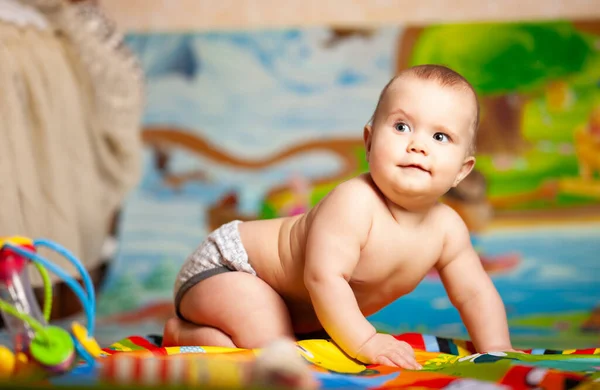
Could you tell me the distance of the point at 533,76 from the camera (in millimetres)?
2369

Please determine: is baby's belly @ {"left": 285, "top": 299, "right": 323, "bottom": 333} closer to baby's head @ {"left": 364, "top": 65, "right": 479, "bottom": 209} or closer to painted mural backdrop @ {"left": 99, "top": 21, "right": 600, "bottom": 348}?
baby's head @ {"left": 364, "top": 65, "right": 479, "bottom": 209}

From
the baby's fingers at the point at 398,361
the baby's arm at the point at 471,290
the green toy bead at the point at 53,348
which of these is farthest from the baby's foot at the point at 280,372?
the baby's arm at the point at 471,290

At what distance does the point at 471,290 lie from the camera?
3.54 feet

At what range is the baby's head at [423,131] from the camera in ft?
3.11

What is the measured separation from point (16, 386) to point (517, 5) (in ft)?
7.65

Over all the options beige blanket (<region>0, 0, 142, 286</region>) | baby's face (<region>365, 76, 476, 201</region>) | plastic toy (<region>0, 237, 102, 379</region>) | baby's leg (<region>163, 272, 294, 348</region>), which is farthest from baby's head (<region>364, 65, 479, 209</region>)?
beige blanket (<region>0, 0, 142, 286</region>)

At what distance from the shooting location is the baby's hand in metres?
0.89

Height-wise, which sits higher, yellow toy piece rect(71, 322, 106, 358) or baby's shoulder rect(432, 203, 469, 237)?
baby's shoulder rect(432, 203, 469, 237)

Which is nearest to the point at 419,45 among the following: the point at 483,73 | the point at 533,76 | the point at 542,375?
the point at 483,73

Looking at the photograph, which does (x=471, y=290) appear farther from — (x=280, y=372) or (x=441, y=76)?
(x=280, y=372)

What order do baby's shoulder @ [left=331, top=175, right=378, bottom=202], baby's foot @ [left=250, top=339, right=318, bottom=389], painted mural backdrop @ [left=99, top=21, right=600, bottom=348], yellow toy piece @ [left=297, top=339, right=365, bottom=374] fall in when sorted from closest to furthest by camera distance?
baby's foot @ [left=250, top=339, right=318, bottom=389] < yellow toy piece @ [left=297, top=339, right=365, bottom=374] < baby's shoulder @ [left=331, top=175, right=378, bottom=202] < painted mural backdrop @ [left=99, top=21, right=600, bottom=348]

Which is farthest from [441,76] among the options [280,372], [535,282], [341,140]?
[341,140]

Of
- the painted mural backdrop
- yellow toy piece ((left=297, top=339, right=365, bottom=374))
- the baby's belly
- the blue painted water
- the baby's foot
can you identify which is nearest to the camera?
the baby's foot

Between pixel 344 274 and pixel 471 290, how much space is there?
0.23 metres
